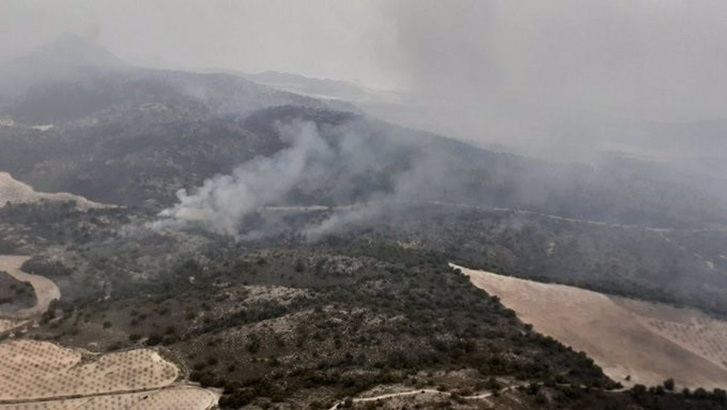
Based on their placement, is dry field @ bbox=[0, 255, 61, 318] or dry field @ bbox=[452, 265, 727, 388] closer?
dry field @ bbox=[452, 265, 727, 388]

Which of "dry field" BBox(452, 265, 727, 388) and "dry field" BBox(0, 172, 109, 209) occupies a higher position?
"dry field" BBox(452, 265, 727, 388)

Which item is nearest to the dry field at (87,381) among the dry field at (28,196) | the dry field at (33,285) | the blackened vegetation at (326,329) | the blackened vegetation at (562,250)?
the blackened vegetation at (326,329)

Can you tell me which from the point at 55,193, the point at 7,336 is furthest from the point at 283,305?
the point at 55,193

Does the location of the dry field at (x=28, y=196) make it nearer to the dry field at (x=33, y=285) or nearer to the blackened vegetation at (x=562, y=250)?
the dry field at (x=33, y=285)

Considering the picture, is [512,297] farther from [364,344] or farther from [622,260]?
[622,260]

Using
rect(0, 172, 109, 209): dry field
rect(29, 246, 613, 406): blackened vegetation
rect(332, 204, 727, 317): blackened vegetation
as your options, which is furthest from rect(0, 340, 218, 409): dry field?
rect(0, 172, 109, 209): dry field

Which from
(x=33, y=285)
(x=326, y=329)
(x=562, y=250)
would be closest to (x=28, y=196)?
(x=33, y=285)

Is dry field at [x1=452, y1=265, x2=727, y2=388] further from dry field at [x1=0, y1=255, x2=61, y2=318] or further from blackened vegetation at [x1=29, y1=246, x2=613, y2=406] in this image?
dry field at [x1=0, y1=255, x2=61, y2=318]
